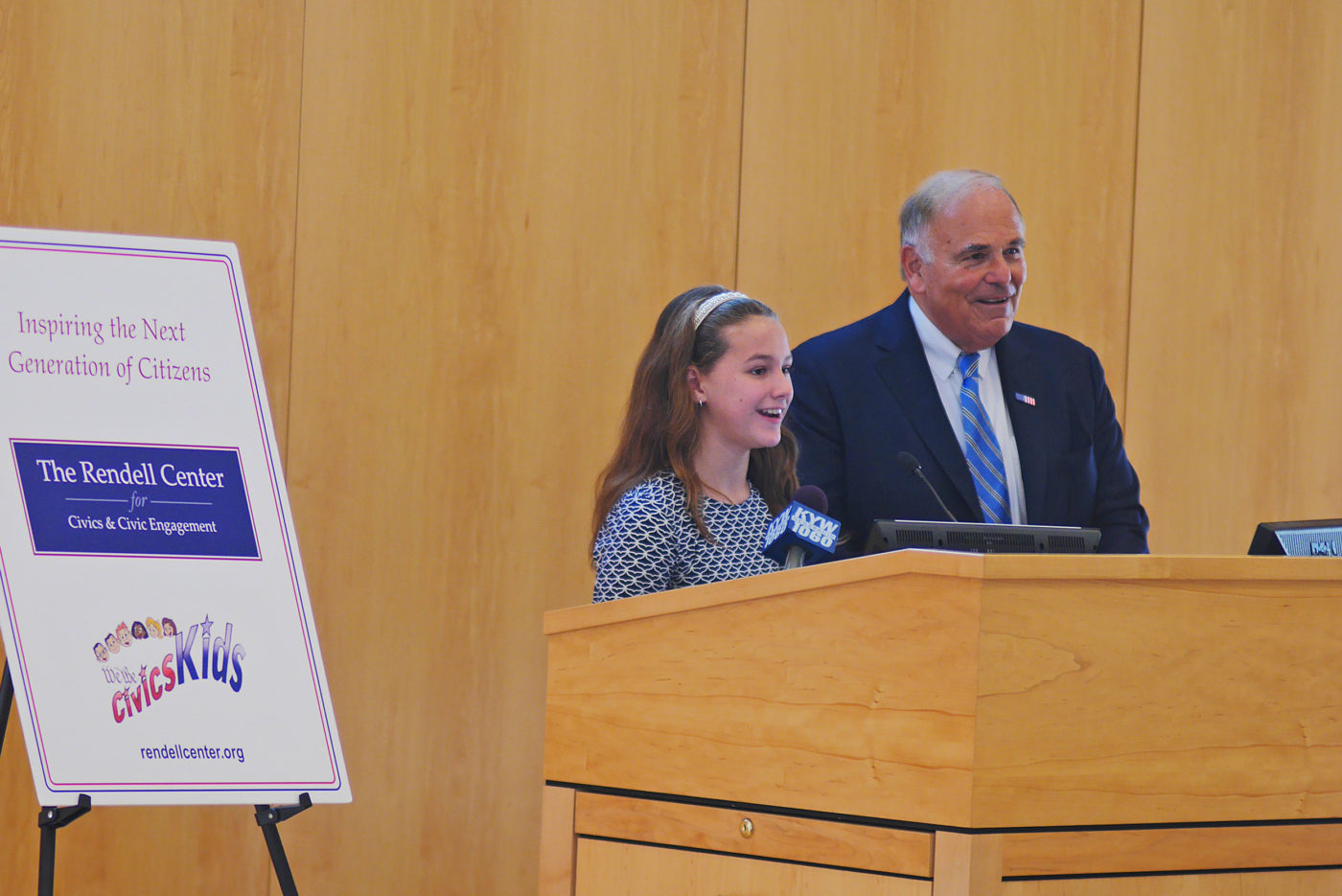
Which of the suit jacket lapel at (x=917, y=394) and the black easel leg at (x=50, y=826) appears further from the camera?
the suit jacket lapel at (x=917, y=394)

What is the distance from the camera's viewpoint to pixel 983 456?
101 inches

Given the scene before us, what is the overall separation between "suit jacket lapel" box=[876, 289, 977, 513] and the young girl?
26cm

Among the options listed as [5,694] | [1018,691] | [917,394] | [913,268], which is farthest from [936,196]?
[5,694]

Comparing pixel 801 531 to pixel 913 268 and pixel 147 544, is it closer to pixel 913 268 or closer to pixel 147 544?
pixel 147 544

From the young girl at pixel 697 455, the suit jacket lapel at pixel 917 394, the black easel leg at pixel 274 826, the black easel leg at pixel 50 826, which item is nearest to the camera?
the black easel leg at pixel 50 826

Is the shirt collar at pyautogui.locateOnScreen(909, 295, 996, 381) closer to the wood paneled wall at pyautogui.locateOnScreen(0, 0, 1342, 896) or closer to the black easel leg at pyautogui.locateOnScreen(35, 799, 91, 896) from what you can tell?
the wood paneled wall at pyautogui.locateOnScreen(0, 0, 1342, 896)

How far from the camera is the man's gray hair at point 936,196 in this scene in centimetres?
274

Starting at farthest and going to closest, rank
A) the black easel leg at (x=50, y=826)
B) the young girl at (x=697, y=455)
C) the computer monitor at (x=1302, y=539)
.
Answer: the young girl at (x=697, y=455), the black easel leg at (x=50, y=826), the computer monitor at (x=1302, y=539)

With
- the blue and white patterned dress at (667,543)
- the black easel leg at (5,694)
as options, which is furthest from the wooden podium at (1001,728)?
the black easel leg at (5,694)

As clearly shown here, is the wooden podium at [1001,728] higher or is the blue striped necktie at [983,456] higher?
the blue striped necktie at [983,456]

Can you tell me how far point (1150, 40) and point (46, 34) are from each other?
2.93 meters

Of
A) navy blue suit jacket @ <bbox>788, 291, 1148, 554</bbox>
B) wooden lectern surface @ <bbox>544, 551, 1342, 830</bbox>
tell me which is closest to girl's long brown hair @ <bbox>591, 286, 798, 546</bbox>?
navy blue suit jacket @ <bbox>788, 291, 1148, 554</bbox>

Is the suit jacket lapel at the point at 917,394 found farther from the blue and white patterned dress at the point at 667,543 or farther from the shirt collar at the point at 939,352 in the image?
the blue and white patterned dress at the point at 667,543

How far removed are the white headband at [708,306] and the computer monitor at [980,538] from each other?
0.88 metres
